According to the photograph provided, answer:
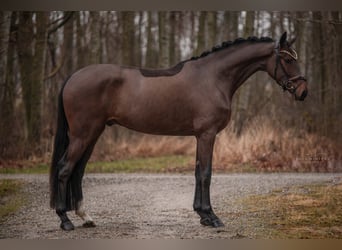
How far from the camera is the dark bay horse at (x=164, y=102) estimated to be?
4.64m

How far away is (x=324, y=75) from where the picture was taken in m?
5.58

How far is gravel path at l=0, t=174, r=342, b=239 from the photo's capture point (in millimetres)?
4816

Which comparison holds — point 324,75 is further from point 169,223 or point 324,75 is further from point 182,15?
point 169,223

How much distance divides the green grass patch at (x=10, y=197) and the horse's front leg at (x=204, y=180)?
200 cm

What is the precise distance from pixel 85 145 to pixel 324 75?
283 centimetres

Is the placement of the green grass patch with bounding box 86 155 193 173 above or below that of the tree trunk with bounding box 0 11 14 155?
below

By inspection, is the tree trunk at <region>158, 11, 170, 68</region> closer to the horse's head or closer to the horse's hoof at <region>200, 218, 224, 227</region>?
the horse's head

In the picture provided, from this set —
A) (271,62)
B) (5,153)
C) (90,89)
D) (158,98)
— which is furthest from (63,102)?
(271,62)

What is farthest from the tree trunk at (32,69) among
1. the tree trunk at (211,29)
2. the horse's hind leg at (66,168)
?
the tree trunk at (211,29)

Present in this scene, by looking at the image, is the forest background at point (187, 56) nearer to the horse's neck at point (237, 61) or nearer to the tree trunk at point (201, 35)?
the tree trunk at point (201, 35)

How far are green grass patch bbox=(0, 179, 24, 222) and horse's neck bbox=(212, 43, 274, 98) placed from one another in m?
2.53

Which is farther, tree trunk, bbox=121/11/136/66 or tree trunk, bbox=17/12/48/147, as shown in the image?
tree trunk, bbox=121/11/136/66

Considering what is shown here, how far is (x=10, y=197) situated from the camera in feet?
17.6

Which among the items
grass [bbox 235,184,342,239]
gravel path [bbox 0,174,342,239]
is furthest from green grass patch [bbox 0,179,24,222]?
grass [bbox 235,184,342,239]
